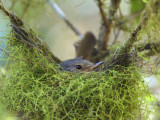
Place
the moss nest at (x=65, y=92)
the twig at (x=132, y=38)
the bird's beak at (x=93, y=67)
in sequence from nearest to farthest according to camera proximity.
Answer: the moss nest at (x=65, y=92), the twig at (x=132, y=38), the bird's beak at (x=93, y=67)

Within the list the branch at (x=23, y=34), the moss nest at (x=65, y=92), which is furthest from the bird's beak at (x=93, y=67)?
the branch at (x=23, y=34)

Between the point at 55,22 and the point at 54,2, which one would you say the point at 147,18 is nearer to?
the point at 54,2

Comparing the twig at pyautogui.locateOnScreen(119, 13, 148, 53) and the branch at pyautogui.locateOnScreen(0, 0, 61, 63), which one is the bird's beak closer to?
the twig at pyautogui.locateOnScreen(119, 13, 148, 53)

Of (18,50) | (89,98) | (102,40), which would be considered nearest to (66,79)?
(89,98)

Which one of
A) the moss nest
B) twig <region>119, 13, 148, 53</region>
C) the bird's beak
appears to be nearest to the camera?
the moss nest

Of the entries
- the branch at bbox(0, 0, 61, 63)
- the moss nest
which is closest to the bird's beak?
the moss nest

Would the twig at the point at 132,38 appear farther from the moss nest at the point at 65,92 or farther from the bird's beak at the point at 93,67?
the bird's beak at the point at 93,67

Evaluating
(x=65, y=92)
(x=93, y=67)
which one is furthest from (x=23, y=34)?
(x=93, y=67)

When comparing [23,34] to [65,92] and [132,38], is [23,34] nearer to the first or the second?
[65,92]

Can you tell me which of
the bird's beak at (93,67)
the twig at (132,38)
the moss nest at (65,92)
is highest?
the bird's beak at (93,67)

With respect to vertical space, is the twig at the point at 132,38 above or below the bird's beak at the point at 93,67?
below
